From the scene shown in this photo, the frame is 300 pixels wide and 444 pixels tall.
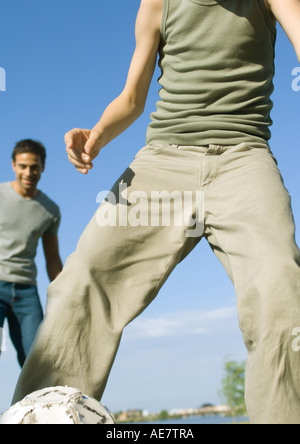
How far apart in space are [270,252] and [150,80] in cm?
131

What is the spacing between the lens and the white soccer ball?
2.01m

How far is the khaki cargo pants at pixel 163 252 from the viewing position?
226cm

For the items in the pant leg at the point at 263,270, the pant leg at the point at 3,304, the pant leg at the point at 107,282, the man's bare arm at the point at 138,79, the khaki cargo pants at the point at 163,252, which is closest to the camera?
the pant leg at the point at 263,270

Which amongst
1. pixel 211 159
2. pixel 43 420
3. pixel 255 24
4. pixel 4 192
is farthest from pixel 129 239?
pixel 4 192

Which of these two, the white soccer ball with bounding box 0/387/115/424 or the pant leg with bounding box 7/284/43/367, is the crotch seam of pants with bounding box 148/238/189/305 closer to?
the white soccer ball with bounding box 0/387/115/424

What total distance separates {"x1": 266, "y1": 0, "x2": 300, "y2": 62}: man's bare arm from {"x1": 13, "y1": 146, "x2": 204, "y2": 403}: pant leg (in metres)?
0.74

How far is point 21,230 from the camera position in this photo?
5738 millimetres

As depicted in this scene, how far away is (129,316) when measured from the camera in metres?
2.57

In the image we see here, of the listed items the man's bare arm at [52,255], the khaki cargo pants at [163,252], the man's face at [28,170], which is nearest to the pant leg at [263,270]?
the khaki cargo pants at [163,252]

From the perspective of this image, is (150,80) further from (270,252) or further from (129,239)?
(270,252)

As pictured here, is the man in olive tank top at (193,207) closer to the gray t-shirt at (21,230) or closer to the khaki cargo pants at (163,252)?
the khaki cargo pants at (163,252)

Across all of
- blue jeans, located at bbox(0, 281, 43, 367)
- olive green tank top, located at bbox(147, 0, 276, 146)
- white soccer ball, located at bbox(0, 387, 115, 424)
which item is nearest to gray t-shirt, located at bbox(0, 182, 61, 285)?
blue jeans, located at bbox(0, 281, 43, 367)

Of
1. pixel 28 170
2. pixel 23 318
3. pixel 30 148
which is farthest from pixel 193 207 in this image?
pixel 30 148

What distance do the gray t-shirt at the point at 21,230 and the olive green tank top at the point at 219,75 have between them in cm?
316
